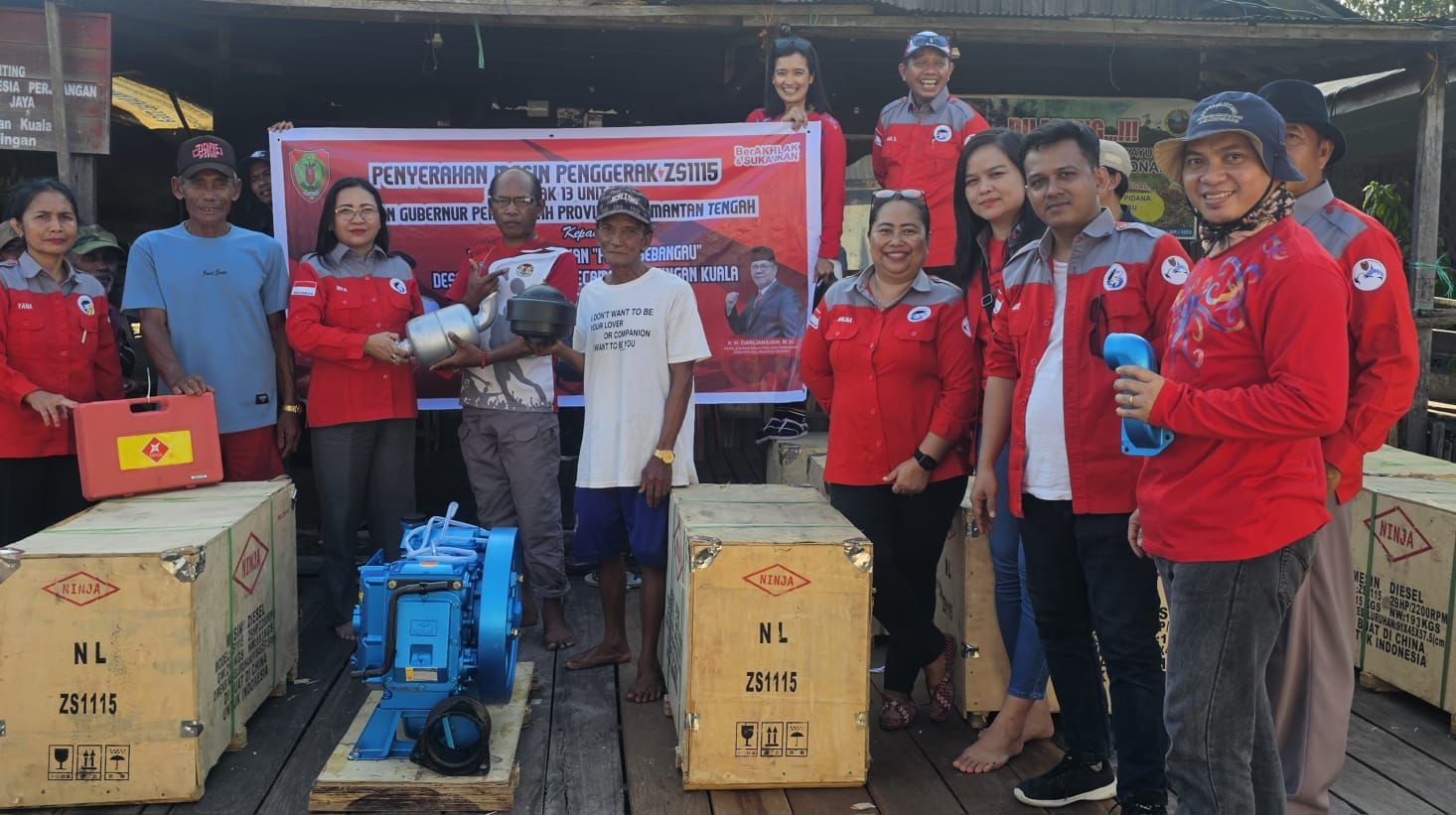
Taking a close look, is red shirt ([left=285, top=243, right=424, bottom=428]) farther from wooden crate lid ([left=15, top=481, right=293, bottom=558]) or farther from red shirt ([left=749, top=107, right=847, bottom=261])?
red shirt ([left=749, top=107, right=847, bottom=261])

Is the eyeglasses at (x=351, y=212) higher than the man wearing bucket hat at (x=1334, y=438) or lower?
higher

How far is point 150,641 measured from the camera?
303cm

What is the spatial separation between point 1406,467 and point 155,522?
455cm

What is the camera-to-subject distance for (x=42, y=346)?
159 inches

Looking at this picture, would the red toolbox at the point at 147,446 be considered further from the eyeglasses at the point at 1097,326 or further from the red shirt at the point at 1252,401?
the red shirt at the point at 1252,401

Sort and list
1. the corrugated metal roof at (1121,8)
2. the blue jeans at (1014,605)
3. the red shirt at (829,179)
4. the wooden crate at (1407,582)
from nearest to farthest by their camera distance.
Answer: the blue jeans at (1014,605) < the wooden crate at (1407,582) < the red shirt at (829,179) < the corrugated metal roof at (1121,8)

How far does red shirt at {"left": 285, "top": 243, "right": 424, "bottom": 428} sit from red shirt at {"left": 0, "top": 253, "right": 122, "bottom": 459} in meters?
0.72

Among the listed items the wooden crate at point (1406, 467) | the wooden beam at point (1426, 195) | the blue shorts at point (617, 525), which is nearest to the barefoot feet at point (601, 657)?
the blue shorts at point (617, 525)

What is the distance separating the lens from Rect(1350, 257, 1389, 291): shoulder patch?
2364 millimetres

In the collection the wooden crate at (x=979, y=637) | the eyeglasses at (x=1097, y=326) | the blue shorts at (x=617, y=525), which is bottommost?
the wooden crate at (x=979, y=637)

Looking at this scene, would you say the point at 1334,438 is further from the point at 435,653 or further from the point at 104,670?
the point at 104,670

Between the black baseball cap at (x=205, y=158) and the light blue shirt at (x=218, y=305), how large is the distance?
0.80 ft

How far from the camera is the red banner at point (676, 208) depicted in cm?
Result: 539

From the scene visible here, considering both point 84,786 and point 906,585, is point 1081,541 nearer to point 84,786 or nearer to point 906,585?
point 906,585
